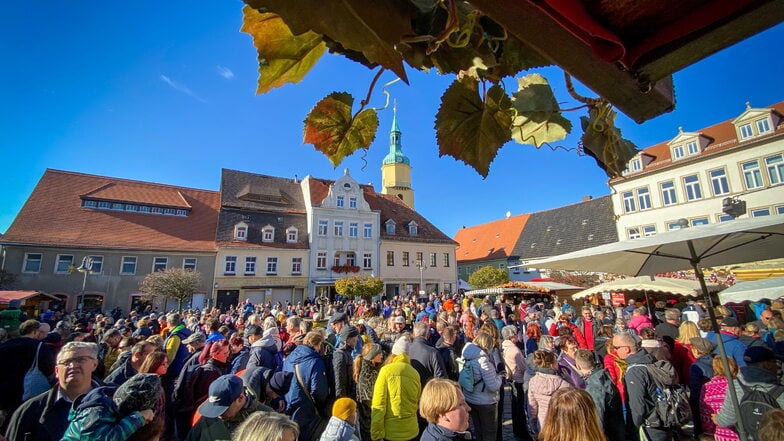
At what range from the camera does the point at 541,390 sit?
13.9 feet

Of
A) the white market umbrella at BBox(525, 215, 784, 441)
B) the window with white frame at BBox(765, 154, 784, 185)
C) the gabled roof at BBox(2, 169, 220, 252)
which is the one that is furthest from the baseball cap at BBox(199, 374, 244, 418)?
the window with white frame at BBox(765, 154, 784, 185)

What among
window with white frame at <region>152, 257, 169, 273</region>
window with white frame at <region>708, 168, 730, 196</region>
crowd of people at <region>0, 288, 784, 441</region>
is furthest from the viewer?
window with white frame at <region>152, 257, 169, 273</region>

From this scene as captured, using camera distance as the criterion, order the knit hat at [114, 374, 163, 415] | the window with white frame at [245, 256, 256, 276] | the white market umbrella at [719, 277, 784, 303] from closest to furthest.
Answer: the knit hat at [114, 374, 163, 415] < the white market umbrella at [719, 277, 784, 303] < the window with white frame at [245, 256, 256, 276]

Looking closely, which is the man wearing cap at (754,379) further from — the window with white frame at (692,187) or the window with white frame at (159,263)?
the window with white frame at (159,263)

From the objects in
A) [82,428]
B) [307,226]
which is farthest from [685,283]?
[307,226]

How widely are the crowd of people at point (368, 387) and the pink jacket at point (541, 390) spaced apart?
0.01m

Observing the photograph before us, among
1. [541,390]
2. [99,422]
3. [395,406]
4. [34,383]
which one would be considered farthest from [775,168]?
[34,383]

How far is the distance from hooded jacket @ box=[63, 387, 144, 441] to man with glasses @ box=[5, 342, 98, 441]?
2.51 feet

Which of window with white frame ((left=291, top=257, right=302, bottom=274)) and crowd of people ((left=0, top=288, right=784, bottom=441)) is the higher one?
window with white frame ((left=291, top=257, right=302, bottom=274))

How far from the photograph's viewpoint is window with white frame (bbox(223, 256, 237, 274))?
2269cm

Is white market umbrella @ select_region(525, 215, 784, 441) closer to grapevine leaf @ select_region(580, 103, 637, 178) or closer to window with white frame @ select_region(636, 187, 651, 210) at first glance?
grapevine leaf @ select_region(580, 103, 637, 178)

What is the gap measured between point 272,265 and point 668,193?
25407mm

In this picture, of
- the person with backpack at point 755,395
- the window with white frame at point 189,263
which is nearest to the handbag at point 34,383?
the person with backpack at point 755,395

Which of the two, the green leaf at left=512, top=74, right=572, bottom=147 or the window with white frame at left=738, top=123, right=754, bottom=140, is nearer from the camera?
the green leaf at left=512, top=74, right=572, bottom=147
